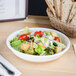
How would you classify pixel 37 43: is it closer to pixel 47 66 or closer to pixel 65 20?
pixel 47 66

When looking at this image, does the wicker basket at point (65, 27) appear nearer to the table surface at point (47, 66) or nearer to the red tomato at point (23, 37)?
the table surface at point (47, 66)

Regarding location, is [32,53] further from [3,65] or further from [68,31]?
[68,31]

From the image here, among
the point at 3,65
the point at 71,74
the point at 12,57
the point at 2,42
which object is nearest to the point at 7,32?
the point at 2,42

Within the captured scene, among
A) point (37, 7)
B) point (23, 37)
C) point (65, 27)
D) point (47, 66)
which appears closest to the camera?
point (47, 66)

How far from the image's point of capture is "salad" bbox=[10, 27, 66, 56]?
3.11 ft

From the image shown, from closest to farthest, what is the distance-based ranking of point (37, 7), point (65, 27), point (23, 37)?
point (23, 37)
point (65, 27)
point (37, 7)

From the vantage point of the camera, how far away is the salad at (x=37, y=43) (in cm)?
95

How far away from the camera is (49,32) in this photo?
1145mm

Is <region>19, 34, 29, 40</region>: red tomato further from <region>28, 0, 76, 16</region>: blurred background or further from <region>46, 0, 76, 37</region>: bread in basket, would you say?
<region>28, 0, 76, 16</region>: blurred background

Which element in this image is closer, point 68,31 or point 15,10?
point 68,31

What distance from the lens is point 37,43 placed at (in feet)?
3.22

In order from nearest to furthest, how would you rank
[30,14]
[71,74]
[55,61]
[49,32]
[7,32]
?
[71,74], [55,61], [49,32], [7,32], [30,14]

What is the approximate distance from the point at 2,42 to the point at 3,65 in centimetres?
30

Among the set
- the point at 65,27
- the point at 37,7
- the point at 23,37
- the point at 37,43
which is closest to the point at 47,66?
the point at 37,43
